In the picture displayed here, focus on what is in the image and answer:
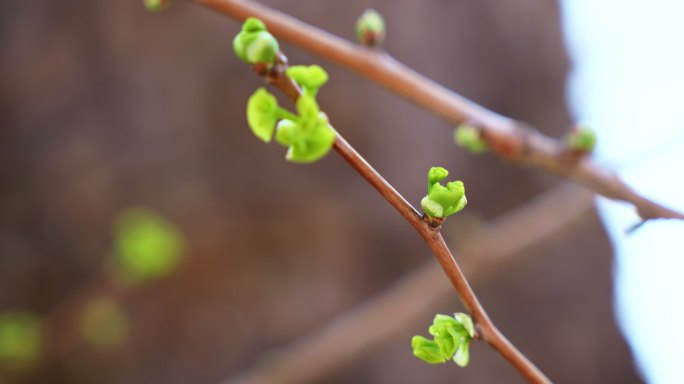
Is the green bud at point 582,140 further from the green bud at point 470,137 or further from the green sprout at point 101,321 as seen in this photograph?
the green sprout at point 101,321

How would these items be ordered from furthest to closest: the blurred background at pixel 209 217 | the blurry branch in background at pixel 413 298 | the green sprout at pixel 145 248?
1. the blurred background at pixel 209 217
2. the green sprout at pixel 145 248
3. the blurry branch in background at pixel 413 298

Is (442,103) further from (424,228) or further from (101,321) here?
(101,321)

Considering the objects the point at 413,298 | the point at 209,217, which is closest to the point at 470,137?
the point at 413,298

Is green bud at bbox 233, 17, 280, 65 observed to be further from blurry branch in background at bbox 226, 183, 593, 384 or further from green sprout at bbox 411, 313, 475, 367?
blurry branch in background at bbox 226, 183, 593, 384

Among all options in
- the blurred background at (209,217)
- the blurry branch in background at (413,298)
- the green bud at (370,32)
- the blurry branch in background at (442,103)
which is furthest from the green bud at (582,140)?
the blurred background at (209,217)

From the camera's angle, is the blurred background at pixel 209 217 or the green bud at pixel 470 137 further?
the blurred background at pixel 209 217

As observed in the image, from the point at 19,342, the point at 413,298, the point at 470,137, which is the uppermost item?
the point at 470,137
